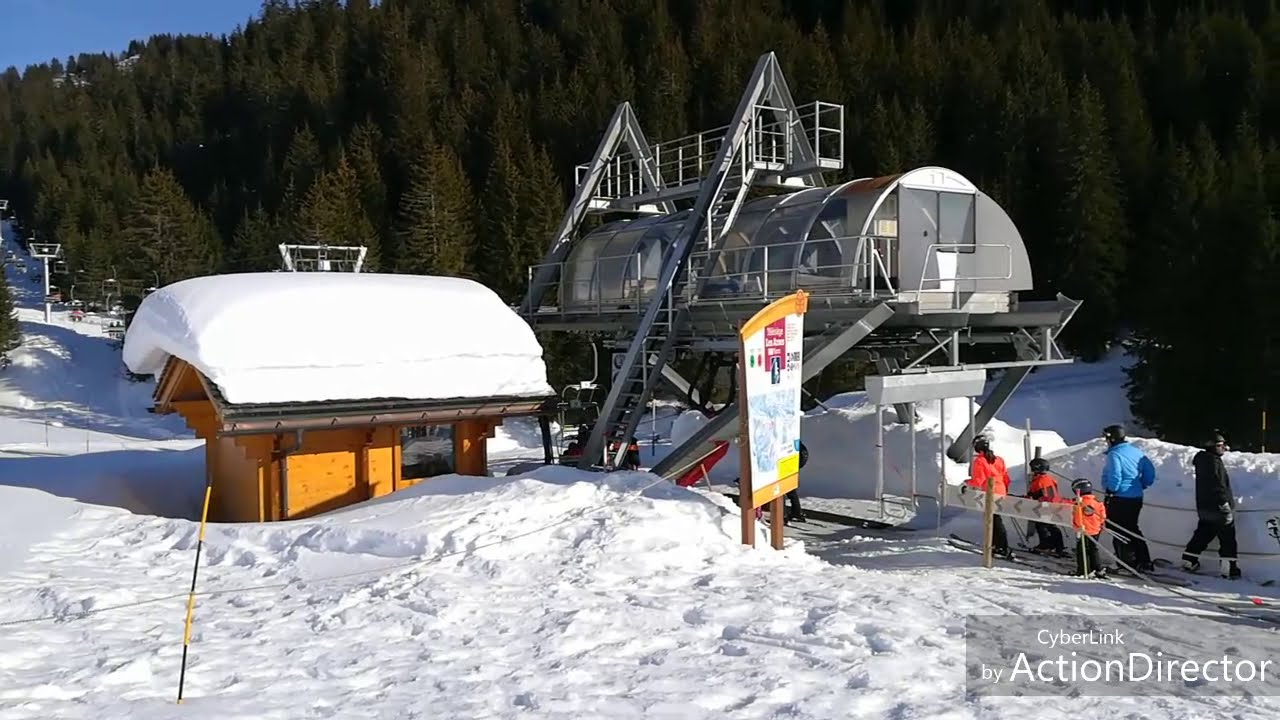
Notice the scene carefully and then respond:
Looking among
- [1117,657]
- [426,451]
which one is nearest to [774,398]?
[1117,657]

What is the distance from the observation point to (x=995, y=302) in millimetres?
15984

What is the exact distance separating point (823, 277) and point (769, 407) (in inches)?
209

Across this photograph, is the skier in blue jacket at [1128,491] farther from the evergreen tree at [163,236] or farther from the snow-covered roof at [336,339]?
the evergreen tree at [163,236]

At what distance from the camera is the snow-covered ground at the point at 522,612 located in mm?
6246

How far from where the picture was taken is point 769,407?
33.9 feet

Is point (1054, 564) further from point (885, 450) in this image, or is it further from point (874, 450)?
point (874, 450)

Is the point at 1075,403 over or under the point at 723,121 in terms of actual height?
under

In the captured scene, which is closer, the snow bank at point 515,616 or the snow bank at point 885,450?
the snow bank at point 515,616

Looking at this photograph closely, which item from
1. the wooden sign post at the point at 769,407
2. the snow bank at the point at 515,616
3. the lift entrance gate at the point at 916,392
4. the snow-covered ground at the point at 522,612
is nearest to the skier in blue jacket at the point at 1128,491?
the snow-covered ground at the point at 522,612

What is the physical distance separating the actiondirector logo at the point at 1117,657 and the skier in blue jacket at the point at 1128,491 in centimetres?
357

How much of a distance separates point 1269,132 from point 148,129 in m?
107

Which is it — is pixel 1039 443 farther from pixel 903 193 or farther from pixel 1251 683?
pixel 1251 683

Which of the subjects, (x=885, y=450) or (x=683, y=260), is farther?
(x=885, y=450)

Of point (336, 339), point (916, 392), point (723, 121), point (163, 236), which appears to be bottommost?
point (916, 392)
